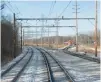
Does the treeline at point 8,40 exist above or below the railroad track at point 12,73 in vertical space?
above

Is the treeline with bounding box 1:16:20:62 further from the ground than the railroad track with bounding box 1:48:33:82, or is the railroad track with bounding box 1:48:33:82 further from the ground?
the treeline with bounding box 1:16:20:62

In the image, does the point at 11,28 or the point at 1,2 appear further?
the point at 11,28

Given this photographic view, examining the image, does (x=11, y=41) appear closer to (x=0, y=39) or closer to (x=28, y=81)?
(x=0, y=39)

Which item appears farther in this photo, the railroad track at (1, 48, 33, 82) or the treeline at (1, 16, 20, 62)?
the treeline at (1, 16, 20, 62)

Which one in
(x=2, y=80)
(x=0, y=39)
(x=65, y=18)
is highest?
(x=65, y=18)

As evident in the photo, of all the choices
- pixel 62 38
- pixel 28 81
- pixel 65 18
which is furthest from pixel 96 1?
pixel 62 38

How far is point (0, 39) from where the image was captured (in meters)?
37.3

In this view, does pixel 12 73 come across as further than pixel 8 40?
No

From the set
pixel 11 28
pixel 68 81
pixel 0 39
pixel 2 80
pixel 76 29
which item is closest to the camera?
pixel 68 81

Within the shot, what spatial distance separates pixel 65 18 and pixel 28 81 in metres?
35.9

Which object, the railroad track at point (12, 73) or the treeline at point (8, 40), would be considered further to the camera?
the treeline at point (8, 40)

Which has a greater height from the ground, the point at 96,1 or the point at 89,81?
the point at 96,1

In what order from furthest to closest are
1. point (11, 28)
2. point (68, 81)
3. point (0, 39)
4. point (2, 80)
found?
1. point (11, 28)
2. point (0, 39)
3. point (2, 80)
4. point (68, 81)

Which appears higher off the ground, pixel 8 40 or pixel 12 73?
pixel 8 40
